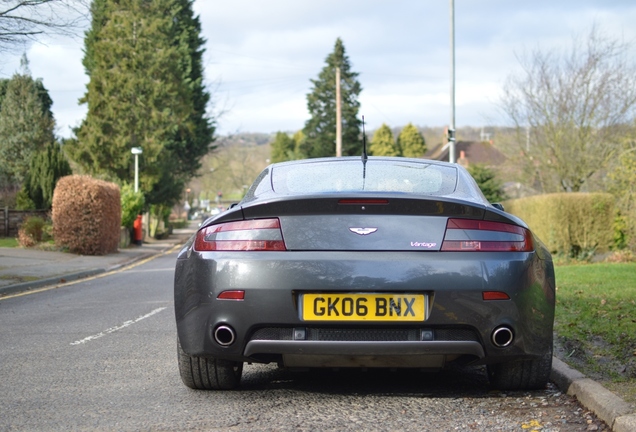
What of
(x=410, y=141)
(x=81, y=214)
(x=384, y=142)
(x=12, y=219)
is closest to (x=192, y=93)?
(x=12, y=219)

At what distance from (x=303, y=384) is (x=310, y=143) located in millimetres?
64688

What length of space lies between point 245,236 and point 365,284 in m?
0.74

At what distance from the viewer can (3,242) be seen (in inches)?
1243

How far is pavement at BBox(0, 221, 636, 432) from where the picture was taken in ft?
13.8

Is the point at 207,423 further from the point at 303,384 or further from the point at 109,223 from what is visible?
the point at 109,223

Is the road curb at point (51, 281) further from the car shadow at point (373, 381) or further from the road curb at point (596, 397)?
the road curb at point (596, 397)

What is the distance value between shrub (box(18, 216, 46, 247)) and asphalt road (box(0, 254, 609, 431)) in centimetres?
2162

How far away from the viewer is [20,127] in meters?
48.2

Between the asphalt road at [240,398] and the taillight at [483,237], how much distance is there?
35.5 inches

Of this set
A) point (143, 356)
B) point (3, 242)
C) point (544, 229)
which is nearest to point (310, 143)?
point (3, 242)

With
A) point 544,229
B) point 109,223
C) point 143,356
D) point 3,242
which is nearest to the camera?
point 143,356

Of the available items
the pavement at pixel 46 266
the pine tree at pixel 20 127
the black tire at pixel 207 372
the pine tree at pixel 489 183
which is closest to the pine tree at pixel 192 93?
the pine tree at pixel 20 127

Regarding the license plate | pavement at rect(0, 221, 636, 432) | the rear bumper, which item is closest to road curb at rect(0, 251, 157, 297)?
pavement at rect(0, 221, 636, 432)

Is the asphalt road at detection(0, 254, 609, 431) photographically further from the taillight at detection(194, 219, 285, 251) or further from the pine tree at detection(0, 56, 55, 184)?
the pine tree at detection(0, 56, 55, 184)
